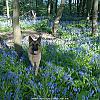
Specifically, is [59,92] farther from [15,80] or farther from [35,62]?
[35,62]

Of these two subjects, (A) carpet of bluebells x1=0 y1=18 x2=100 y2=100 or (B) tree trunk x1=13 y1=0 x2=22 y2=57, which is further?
(B) tree trunk x1=13 y1=0 x2=22 y2=57

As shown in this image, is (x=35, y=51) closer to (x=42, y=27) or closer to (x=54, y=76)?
(x=54, y=76)

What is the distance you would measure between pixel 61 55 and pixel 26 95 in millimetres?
3529

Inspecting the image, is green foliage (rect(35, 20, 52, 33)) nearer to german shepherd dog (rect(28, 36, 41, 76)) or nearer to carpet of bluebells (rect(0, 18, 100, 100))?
carpet of bluebells (rect(0, 18, 100, 100))

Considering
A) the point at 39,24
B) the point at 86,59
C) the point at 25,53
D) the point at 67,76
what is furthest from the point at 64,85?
the point at 39,24

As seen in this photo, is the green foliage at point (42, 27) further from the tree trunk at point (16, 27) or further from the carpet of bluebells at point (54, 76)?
the tree trunk at point (16, 27)

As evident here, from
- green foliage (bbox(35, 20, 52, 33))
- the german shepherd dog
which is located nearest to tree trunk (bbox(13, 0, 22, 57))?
the german shepherd dog

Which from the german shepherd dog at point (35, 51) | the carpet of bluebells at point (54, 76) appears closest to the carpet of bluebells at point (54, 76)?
the carpet of bluebells at point (54, 76)

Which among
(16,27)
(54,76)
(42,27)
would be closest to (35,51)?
(54,76)

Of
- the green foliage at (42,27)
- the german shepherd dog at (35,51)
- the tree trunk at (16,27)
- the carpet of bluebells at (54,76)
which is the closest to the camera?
the carpet of bluebells at (54,76)

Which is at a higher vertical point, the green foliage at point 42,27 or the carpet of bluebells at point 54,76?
the carpet of bluebells at point 54,76

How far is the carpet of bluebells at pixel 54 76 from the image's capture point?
5461mm

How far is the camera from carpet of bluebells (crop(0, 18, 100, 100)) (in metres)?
5.46

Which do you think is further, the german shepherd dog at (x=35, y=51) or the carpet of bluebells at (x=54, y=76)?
the german shepherd dog at (x=35, y=51)
